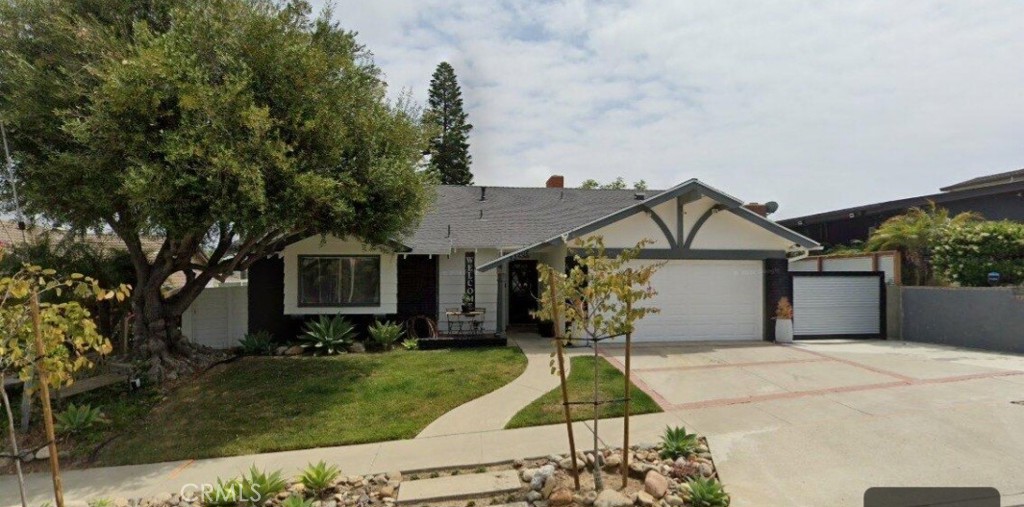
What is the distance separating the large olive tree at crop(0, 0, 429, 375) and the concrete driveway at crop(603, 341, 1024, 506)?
21.5ft

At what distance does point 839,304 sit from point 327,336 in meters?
13.4

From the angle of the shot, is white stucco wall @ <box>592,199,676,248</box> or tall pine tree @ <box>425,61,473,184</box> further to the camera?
tall pine tree @ <box>425,61,473,184</box>

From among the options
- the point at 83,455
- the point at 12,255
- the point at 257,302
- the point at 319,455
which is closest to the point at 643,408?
the point at 319,455

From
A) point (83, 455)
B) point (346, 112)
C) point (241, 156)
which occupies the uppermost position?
point (346, 112)

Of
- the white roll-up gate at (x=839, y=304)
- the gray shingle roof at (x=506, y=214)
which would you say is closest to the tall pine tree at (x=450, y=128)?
the gray shingle roof at (x=506, y=214)

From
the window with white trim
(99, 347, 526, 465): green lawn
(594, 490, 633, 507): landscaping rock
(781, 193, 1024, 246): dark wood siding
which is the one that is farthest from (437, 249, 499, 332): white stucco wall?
(781, 193, 1024, 246): dark wood siding

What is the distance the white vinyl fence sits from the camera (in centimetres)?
1259

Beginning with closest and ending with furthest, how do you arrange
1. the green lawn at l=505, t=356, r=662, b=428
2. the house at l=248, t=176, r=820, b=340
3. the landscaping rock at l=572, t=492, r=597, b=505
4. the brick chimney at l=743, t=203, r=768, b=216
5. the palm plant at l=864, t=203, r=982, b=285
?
the landscaping rock at l=572, t=492, r=597, b=505
the green lawn at l=505, t=356, r=662, b=428
the house at l=248, t=176, r=820, b=340
the palm plant at l=864, t=203, r=982, b=285
the brick chimney at l=743, t=203, r=768, b=216

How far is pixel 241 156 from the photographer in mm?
7793

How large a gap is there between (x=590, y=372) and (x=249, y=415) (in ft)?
18.9

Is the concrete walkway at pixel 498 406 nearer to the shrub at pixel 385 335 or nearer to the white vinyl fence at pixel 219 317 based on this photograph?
the shrub at pixel 385 335

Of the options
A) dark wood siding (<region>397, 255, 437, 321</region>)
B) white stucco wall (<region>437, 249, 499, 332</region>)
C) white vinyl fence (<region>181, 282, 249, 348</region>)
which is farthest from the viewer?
white stucco wall (<region>437, 249, 499, 332</region>)

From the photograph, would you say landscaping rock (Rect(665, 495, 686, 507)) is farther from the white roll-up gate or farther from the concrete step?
the white roll-up gate

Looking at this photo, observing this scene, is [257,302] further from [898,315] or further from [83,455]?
[898,315]
